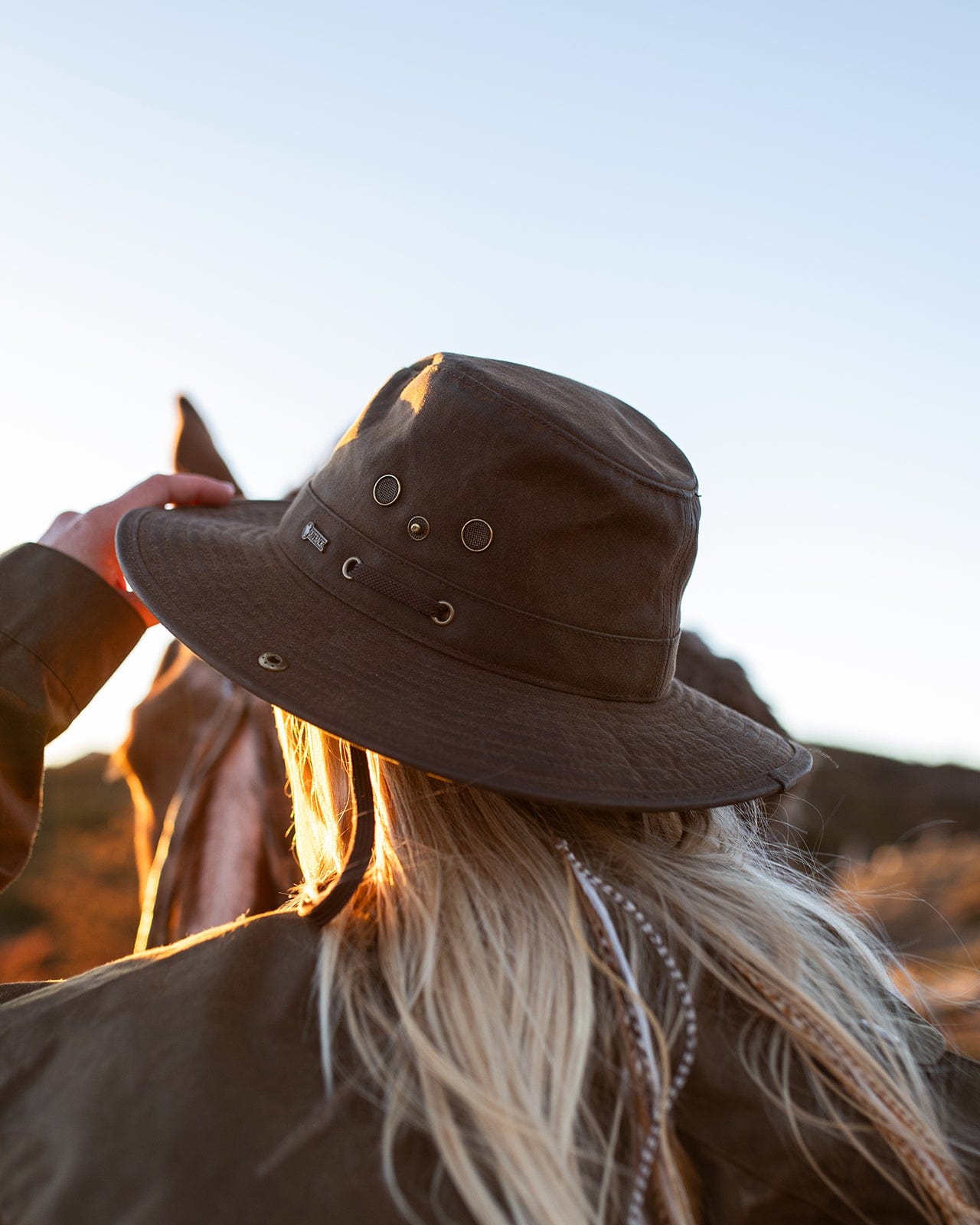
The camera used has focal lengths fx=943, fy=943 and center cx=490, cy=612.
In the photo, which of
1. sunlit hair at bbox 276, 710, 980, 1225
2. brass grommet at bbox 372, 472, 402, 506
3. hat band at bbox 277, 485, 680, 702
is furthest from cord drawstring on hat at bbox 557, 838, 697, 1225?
brass grommet at bbox 372, 472, 402, 506

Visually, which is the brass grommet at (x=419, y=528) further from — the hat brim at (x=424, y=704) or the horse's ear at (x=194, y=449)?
the horse's ear at (x=194, y=449)

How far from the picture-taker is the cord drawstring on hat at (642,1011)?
0.83 metres

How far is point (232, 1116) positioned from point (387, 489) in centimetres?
67

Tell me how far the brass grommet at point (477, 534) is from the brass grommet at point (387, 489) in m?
0.10

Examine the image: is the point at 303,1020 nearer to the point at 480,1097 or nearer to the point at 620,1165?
the point at 480,1097

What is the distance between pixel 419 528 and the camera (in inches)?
43.1

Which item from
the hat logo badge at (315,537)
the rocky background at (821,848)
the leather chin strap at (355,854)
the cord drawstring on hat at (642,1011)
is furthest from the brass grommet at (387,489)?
the rocky background at (821,848)

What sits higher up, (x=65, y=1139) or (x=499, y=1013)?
(x=499, y=1013)

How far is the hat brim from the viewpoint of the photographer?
38.3 inches

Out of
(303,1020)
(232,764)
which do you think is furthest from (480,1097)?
(232,764)

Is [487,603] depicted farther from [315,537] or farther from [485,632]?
[315,537]

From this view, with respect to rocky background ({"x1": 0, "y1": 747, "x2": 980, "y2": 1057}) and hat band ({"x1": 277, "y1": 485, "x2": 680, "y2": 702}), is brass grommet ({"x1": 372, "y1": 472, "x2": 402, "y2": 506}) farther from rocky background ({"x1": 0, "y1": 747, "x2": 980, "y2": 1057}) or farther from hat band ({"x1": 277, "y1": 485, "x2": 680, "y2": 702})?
rocky background ({"x1": 0, "y1": 747, "x2": 980, "y2": 1057})

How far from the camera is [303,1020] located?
890 mm

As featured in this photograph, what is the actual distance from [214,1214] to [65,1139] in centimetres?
14
